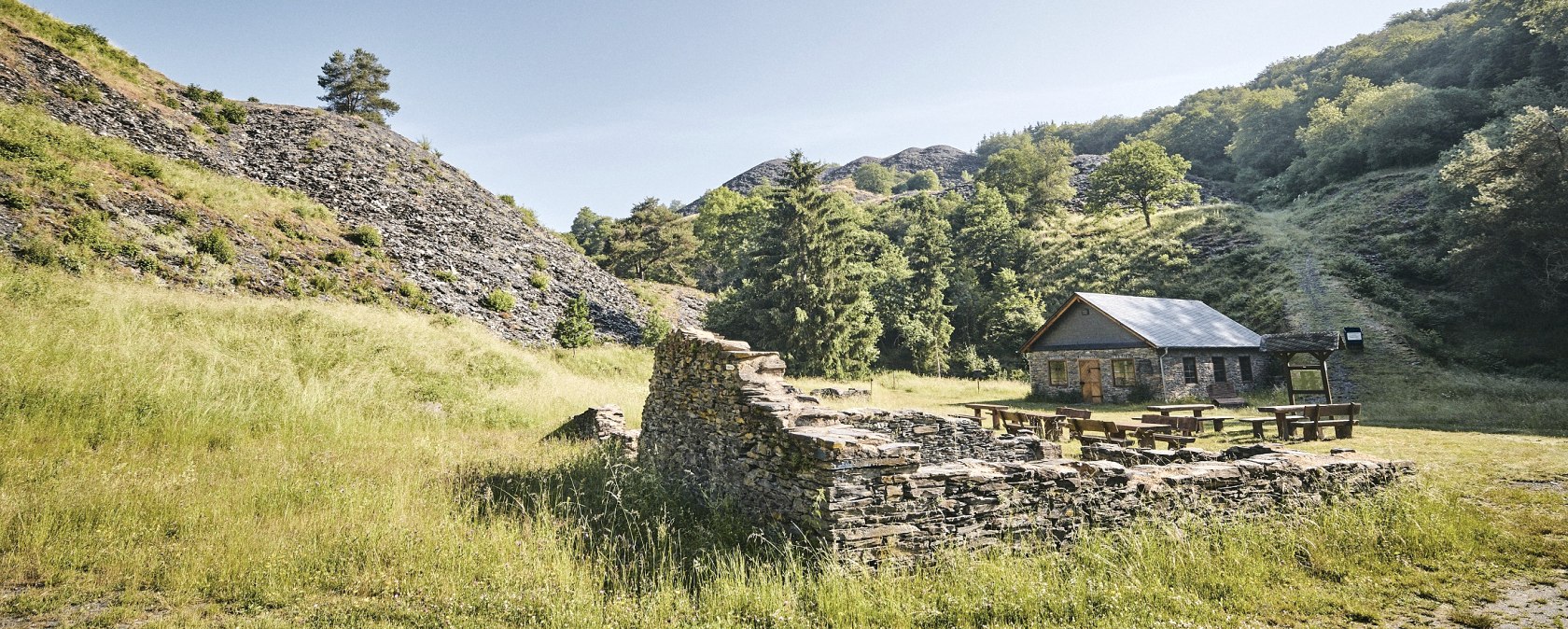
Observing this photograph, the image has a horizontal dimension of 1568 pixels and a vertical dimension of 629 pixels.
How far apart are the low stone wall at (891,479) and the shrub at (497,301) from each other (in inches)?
810

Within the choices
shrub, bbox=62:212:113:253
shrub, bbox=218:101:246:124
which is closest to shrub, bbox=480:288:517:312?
shrub, bbox=62:212:113:253

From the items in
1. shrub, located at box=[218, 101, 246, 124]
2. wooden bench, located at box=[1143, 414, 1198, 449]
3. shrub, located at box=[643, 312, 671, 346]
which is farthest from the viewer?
shrub, located at box=[218, 101, 246, 124]

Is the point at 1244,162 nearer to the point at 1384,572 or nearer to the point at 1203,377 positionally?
the point at 1203,377

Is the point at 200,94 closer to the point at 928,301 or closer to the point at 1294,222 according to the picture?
the point at 928,301

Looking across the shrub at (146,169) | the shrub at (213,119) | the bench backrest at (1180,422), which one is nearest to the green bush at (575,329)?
the shrub at (146,169)

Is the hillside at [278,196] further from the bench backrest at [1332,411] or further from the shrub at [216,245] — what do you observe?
the bench backrest at [1332,411]

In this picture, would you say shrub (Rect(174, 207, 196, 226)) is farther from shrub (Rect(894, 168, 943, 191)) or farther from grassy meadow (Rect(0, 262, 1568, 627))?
shrub (Rect(894, 168, 943, 191))

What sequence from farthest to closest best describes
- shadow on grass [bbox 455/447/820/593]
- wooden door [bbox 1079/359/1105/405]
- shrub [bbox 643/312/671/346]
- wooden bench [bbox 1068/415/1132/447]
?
shrub [bbox 643/312/671/346] → wooden door [bbox 1079/359/1105/405] → wooden bench [bbox 1068/415/1132/447] → shadow on grass [bbox 455/447/820/593]

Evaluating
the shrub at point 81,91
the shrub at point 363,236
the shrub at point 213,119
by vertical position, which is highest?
the shrub at point 213,119

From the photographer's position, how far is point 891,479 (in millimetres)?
5574

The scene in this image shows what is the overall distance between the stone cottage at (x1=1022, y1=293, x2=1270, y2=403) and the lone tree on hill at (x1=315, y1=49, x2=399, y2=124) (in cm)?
4770

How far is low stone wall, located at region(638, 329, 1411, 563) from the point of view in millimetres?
5492

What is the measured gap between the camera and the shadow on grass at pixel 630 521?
223 inches

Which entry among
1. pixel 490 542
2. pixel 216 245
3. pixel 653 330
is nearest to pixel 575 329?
pixel 653 330
